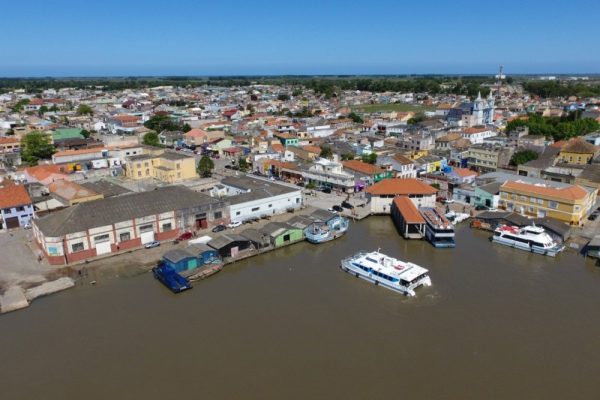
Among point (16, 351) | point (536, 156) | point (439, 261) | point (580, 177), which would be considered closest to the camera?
point (16, 351)

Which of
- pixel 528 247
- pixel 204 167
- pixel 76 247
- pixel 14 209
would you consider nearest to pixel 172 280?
pixel 76 247

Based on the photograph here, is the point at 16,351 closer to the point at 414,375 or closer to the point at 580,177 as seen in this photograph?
the point at 414,375

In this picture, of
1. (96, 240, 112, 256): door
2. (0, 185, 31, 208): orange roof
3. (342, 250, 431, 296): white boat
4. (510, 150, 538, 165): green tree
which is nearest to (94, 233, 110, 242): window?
(96, 240, 112, 256): door

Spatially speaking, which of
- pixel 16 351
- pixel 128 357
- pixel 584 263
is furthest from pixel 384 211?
pixel 16 351

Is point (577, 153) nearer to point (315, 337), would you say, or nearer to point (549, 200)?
point (549, 200)

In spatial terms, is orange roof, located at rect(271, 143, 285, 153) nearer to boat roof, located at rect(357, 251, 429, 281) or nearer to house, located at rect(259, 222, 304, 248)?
house, located at rect(259, 222, 304, 248)

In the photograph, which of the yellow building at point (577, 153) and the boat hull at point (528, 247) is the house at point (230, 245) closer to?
the boat hull at point (528, 247)

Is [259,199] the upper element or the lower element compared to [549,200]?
lower

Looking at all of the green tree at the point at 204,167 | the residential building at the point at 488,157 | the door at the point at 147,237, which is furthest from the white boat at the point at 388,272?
the residential building at the point at 488,157
